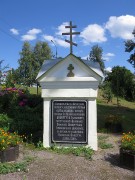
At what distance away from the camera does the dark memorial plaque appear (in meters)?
7.37

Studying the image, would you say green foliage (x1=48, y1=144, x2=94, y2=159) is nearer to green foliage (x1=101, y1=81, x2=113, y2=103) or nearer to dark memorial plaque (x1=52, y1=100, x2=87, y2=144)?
dark memorial plaque (x1=52, y1=100, x2=87, y2=144)

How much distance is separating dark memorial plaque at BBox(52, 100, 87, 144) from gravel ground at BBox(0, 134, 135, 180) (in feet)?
1.91

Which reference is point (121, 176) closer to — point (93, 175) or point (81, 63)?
point (93, 175)

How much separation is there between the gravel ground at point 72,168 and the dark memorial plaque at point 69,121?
0.58 m

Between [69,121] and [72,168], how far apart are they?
167 centimetres

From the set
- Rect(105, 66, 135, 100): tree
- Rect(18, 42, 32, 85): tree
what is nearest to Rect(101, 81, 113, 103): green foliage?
Rect(105, 66, 135, 100): tree

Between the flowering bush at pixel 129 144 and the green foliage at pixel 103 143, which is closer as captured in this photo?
the flowering bush at pixel 129 144

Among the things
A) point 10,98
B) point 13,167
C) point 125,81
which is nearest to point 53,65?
point 13,167

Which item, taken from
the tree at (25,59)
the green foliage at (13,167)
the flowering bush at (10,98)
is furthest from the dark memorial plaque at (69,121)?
the tree at (25,59)

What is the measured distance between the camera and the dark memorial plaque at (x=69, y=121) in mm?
7368

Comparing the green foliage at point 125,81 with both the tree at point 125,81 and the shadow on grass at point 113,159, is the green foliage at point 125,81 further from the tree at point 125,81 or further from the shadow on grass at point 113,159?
the shadow on grass at point 113,159

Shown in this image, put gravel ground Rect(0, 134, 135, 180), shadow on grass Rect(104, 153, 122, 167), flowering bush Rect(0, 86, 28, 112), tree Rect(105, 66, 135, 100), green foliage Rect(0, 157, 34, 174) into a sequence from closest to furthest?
gravel ground Rect(0, 134, 135, 180) → green foliage Rect(0, 157, 34, 174) → shadow on grass Rect(104, 153, 122, 167) → flowering bush Rect(0, 86, 28, 112) → tree Rect(105, 66, 135, 100)

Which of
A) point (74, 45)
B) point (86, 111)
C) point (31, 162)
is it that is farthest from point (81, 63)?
point (31, 162)

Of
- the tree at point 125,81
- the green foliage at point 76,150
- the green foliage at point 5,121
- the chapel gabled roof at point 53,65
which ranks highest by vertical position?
the tree at point 125,81
